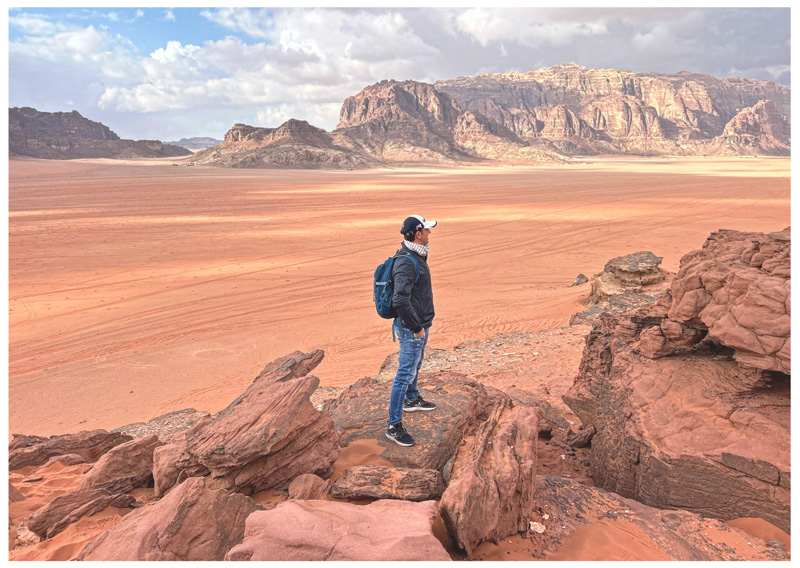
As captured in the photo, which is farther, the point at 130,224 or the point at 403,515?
the point at 130,224

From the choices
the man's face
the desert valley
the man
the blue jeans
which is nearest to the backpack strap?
the man

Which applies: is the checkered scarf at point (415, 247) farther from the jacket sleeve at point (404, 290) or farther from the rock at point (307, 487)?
the rock at point (307, 487)

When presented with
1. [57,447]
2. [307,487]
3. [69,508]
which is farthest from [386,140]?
[307,487]

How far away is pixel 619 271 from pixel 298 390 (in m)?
9.73

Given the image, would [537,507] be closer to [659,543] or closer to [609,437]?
[659,543]

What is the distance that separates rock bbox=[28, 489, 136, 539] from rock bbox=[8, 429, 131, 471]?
Result: 5.27 ft

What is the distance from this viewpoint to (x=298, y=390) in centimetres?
404

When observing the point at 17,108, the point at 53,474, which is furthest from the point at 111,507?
the point at 17,108

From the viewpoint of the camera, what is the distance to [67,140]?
113062 mm

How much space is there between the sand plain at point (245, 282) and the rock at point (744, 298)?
5.58 metres

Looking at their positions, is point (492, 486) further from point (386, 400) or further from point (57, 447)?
point (57, 447)

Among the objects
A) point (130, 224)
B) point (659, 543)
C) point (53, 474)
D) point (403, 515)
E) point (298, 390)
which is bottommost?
point (53, 474)

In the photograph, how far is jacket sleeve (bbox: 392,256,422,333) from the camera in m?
4.05

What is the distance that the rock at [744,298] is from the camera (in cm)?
342
